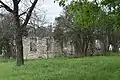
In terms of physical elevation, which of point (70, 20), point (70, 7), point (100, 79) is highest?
point (70, 20)

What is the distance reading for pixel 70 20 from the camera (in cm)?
6212

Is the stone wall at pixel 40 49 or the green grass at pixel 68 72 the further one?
the stone wall at pixel 40 49

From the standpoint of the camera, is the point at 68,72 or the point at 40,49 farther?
the point at 40,49

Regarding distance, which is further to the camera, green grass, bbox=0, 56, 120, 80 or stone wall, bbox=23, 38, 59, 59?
stone wall, bbox=23, 38, 59, 59

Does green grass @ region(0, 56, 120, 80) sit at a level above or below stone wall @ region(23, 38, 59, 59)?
below

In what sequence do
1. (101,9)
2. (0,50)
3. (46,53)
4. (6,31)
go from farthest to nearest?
(46,53) < (0,50) < (6,31) < (101,9)

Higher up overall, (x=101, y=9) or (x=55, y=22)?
(x=55, y=22)

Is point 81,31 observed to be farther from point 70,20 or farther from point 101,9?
point 101,9

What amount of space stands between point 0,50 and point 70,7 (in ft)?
169

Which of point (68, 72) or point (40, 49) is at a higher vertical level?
point (40, 49)

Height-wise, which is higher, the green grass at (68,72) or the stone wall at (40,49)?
the stone wall at (40,49)

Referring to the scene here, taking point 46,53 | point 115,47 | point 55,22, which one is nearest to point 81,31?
point 55,22

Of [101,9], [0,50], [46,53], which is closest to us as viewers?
[101,9]

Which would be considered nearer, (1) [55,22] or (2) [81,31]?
(2) [81,31]
